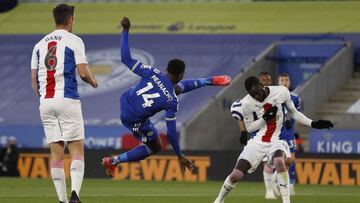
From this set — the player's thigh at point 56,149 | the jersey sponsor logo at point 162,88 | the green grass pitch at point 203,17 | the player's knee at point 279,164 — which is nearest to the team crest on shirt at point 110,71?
the green grass pitch at point 203,17

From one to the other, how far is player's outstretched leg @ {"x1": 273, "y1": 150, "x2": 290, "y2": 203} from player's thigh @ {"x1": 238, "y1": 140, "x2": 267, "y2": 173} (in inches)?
7.6

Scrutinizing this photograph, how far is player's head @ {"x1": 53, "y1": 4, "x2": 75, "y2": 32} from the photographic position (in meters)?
13.3

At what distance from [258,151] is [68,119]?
3380mm

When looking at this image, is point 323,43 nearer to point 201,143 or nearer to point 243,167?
point 201,143

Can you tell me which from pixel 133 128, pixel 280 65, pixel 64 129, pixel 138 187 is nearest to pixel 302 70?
pixel 280 65

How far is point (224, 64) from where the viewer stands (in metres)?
33.1

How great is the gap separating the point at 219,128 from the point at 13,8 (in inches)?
484

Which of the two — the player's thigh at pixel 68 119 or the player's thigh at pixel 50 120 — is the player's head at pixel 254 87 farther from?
the player's thigh at pixel 50 120

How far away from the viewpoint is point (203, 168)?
27766mm

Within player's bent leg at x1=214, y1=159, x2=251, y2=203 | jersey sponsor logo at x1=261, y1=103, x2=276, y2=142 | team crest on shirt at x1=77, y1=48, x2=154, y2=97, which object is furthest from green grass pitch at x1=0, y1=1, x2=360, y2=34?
player's bent leg at x1=214, y1=159, x2=251, y2=203

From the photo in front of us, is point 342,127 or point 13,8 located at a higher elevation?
point 13,8

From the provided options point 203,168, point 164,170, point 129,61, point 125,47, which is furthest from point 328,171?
point 125,47

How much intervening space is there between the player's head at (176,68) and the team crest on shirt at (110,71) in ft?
60.2

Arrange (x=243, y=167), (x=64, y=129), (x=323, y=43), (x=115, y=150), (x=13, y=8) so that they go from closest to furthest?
(x=64, y=129) < (x=243, y=167) < (x=115, y=150) < (x=323, y=43) < (x=13, y=8)
